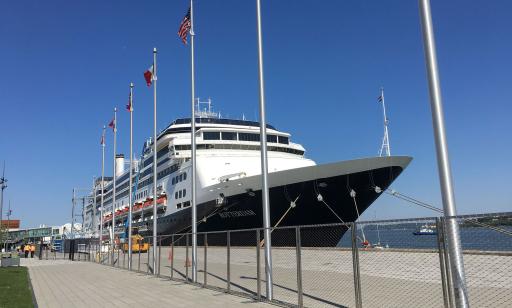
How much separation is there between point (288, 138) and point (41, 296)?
1104 inches

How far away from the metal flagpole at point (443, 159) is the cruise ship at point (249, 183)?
1621 centimetres

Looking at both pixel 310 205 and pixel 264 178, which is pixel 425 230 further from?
pixel 310 205

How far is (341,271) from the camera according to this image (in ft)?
47.0

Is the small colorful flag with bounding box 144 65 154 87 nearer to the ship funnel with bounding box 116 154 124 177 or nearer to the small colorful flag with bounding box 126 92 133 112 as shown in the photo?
the small colorful flag with bounding box 126 92 133 112

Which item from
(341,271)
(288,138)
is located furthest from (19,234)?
(341,271)

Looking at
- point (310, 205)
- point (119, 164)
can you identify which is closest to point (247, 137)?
point (310, 205)

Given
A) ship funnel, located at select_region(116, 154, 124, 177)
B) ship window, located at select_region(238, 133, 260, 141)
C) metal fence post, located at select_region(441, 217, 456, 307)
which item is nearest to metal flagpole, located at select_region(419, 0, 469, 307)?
metal fence post, located at select_region(441, 217, 456, 307)

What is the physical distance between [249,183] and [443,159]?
2152cm

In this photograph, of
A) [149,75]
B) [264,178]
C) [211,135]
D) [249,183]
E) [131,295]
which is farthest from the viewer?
[211,135]

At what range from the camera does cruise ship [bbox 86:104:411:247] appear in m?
25.5

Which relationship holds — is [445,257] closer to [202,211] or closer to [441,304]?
[441,304]

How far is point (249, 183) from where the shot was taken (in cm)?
2775

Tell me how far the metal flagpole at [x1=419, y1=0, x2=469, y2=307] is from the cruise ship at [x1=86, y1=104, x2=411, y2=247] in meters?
16.2

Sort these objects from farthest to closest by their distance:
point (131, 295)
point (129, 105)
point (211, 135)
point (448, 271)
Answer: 1. point (211, 135)
2. point (129, 105)
3. point (131, 295)
4. point (448, 271)
